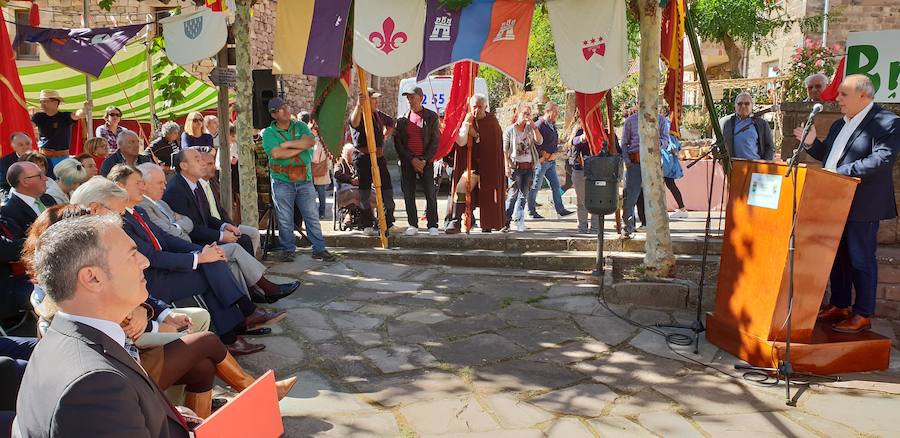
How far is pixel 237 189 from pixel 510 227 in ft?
12.3

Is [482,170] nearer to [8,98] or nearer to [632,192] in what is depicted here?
[632,192]

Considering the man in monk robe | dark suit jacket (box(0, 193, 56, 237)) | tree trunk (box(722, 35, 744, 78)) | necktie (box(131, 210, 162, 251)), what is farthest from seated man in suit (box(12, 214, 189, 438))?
tree trunk (box(722, 35, 744, 78))

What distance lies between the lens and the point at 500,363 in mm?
4797

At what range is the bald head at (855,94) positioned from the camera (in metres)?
4.93

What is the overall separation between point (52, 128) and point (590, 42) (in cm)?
705

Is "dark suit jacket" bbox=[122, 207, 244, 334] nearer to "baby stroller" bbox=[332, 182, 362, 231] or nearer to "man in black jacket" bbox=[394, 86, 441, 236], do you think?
"man in black jacket" bbox=[394, 86, 441, 236]

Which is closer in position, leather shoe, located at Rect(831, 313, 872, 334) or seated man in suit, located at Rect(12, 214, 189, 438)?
seated man in suit, located at Rect(12, 214, 189, 438)

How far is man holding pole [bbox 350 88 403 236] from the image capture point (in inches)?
342

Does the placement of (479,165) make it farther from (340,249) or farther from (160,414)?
(160,414)

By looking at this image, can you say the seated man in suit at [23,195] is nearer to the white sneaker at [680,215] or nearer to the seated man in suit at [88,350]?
the seated man in suit at [88,350]

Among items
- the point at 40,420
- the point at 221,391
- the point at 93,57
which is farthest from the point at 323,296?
the point at 40,420

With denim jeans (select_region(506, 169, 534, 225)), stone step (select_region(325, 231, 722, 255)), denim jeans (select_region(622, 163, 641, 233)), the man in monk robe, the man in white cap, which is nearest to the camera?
stone step (select_region(325, 231, 722, 255))

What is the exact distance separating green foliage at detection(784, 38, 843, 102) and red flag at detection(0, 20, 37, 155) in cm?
1232

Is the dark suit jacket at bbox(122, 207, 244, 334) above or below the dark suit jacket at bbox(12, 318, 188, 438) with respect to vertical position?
below
